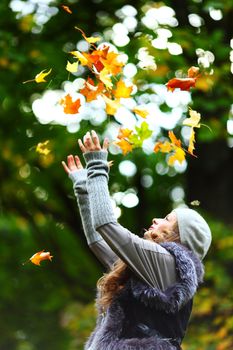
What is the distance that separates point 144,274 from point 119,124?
12.0ft

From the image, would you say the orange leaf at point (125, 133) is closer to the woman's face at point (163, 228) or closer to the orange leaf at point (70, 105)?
the orange leaf at point (70, 105)

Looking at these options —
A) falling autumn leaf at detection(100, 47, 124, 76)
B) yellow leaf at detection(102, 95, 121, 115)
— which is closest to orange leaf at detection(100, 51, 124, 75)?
falling autumn leaf at detection(100, 47, 124, 76)

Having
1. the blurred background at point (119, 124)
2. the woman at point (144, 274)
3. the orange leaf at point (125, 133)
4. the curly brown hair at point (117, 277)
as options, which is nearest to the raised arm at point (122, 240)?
the woman at point (144, 274)

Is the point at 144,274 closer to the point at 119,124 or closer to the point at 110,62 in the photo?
the point at 110,62

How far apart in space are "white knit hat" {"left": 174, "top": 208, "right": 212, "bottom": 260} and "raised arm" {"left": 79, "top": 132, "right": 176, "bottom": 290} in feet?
0.53

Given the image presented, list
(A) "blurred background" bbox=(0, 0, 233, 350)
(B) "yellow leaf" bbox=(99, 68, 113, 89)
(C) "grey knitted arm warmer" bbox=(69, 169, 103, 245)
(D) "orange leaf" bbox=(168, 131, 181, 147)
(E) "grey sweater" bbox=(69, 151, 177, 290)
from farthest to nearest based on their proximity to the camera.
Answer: (A) "blurred background" bbox=(0, 0, 233, 350), (D) "orange leaf" bbox=(168, 131, 181, 147), (C) "grey knitted arm warmer" bbox=(69, 169, 103, 245), (B) "yellow leaf" bbox=(99, 68, 113, 89), (E) "grey sweater" bbox=(69, 151, 177, 290)

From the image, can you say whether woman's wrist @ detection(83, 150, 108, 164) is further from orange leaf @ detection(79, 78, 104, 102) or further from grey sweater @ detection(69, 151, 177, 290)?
orange leaf @ detection(79, 78, 104, 102)

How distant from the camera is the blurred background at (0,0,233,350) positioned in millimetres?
7605

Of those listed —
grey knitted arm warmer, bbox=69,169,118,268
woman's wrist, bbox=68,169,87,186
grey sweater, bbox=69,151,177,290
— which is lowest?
grey knitted arm warmer, bbox=69,169,118,268

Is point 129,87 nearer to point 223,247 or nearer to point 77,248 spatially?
point 223,247

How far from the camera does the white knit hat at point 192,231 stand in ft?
10.0

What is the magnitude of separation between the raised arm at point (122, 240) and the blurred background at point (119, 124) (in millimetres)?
3622

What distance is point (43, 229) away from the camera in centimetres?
1065

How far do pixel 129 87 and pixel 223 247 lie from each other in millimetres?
5681
